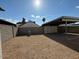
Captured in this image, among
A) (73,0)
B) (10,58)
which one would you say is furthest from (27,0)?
(10,58)

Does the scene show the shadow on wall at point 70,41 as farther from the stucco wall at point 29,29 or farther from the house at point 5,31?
the stucco wall at point 29,29

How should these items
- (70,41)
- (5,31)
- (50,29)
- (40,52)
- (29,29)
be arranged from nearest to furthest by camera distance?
(40,52)
(70,41)
(5,31)
(29,29)
(50,29)

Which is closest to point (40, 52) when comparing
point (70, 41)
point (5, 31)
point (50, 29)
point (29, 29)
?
point (70, 41)

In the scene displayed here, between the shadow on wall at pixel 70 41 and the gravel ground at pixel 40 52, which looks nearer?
the gravel ground at pixel 40 52

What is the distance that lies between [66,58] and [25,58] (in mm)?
2105

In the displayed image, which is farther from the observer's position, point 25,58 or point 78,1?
point 78,1

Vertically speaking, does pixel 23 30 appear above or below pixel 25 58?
above

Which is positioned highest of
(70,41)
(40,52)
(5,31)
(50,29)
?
(50,29)

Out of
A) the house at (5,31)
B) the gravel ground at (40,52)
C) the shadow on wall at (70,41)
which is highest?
the house at (5,31)

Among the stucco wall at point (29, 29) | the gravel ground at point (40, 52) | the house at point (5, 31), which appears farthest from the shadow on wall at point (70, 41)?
the stucco wall at point (29, 29)

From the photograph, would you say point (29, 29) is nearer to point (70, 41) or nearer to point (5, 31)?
point (5, 31)

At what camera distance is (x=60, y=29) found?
25.3 meters

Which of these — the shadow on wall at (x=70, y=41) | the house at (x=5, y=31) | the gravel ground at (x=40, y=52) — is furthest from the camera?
the house at (x=5, y=31)

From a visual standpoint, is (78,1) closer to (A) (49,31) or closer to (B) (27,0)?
(B) (27,0)
